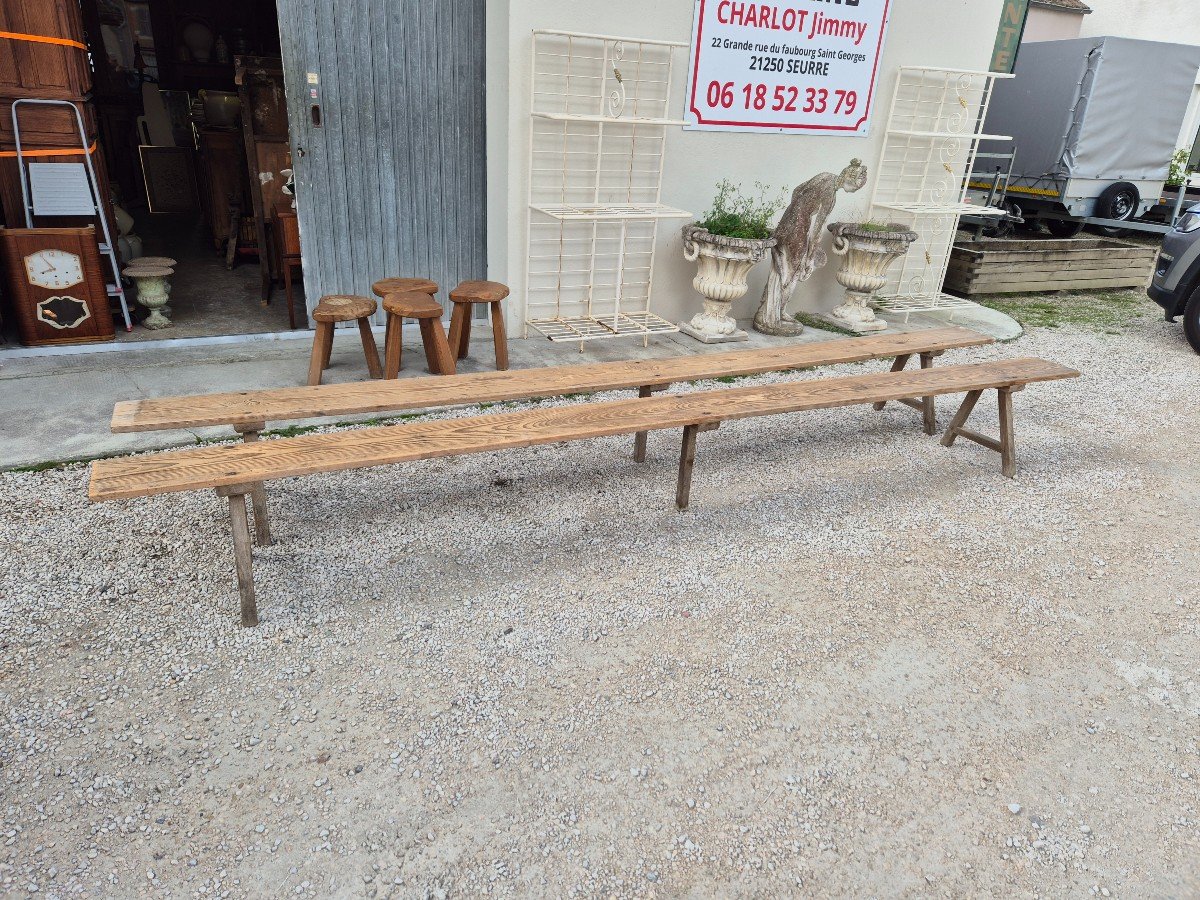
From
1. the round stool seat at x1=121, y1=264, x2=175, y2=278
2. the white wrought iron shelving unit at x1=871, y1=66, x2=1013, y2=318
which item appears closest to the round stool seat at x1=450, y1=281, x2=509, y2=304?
the round stool seat at x1=121, y1=264, x2=175, y2=278

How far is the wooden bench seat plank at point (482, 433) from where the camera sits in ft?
7.64

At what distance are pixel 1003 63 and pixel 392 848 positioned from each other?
13182mm

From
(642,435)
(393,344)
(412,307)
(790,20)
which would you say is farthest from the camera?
(790,20)

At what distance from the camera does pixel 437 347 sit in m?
4.31

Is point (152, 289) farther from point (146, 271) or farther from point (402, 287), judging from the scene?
point (402, 287)

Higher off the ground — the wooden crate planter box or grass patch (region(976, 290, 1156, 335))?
the wooden crate planter box

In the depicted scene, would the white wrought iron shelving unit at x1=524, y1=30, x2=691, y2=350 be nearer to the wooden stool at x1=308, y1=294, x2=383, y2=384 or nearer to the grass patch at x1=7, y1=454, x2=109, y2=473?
the wooden stool at x1=308, y1=294, x2=383, y2=384

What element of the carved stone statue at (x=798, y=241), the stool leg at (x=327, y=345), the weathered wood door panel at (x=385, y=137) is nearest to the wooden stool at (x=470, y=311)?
the stool leg at (x=327, y=345)

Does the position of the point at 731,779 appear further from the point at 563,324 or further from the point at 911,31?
the point at 911,31

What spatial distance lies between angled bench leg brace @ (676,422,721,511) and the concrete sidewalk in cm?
185

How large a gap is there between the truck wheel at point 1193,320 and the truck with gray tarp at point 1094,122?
4.41 metres

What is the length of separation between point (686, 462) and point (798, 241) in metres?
3.06

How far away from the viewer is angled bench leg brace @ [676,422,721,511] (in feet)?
10.5

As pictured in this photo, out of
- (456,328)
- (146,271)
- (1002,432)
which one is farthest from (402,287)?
(1002,432)
